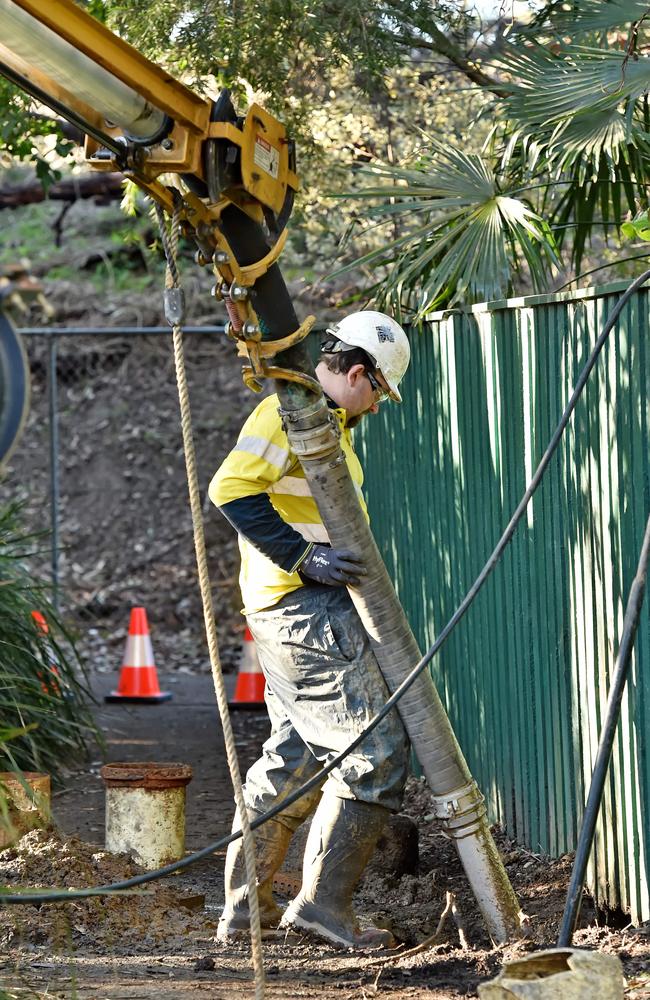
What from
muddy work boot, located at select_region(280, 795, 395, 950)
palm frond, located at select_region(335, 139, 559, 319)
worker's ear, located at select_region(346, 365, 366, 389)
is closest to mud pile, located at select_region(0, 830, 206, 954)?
muddy work boot, located at select_region(280, 795, 395, 950)

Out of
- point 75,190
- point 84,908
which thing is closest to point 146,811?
point 84,908

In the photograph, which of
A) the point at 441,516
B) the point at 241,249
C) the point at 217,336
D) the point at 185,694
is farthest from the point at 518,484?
the point at 217,336

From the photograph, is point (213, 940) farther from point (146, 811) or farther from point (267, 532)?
point (267, 532)

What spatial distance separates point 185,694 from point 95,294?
299 inches

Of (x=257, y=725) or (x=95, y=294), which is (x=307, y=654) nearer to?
(x=257, y=725)

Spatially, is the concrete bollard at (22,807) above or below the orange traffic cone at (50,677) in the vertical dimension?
below

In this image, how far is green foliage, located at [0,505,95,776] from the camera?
6965 mm

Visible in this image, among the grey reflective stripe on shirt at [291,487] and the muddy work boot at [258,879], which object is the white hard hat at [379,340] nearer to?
the grey reflective stripe on shirt at [291,487]

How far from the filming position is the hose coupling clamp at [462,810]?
4543mm

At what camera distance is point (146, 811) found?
5.59m

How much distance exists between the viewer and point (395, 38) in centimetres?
793

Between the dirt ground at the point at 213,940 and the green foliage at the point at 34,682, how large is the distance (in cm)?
72

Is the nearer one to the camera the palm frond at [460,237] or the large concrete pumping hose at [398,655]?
the large concrete pumping hose at [398,655]

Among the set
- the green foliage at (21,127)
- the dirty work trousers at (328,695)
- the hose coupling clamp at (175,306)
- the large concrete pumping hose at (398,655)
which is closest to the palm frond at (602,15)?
the large concrete pumping hose at (398,655)
